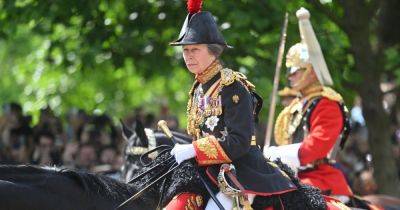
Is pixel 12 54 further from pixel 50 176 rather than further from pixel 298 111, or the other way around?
pixel 50 176

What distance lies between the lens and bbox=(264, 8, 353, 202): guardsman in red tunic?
7285mm

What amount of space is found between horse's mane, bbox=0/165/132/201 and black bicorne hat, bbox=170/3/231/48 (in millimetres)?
917

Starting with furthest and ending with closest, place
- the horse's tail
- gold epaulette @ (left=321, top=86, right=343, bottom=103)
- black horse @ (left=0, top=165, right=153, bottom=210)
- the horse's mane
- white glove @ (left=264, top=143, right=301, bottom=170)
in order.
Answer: gold epaulette @ (left=321, top=86, right=343, bottom=103)
white glove @ (left=264, top=143, right=301, bottom=170)
the horse's tail
the horse's mane
black horse @ (left=0, top=165, right=153, bottom=210)

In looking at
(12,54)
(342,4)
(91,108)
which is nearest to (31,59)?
(91,108)

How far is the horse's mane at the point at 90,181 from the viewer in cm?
522

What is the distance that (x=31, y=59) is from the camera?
535 inches

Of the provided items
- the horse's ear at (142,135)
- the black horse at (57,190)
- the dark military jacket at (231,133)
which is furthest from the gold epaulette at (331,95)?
the black horse at (57,190)

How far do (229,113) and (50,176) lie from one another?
1111mm

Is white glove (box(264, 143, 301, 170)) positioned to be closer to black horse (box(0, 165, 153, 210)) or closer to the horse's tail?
the horse's tail

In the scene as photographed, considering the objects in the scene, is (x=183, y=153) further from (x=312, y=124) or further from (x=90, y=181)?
(x=312, y=124)

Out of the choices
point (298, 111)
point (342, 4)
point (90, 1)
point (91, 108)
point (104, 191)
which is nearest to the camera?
point (104, 191)

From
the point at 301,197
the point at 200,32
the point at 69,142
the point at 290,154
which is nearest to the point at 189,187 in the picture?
the point at 301,197

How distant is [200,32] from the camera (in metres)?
5.54

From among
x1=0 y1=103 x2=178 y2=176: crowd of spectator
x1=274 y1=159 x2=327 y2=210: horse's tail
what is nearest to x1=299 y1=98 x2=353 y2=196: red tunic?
x1=274 y1=159 x2=327 y2=210: horse's tail
